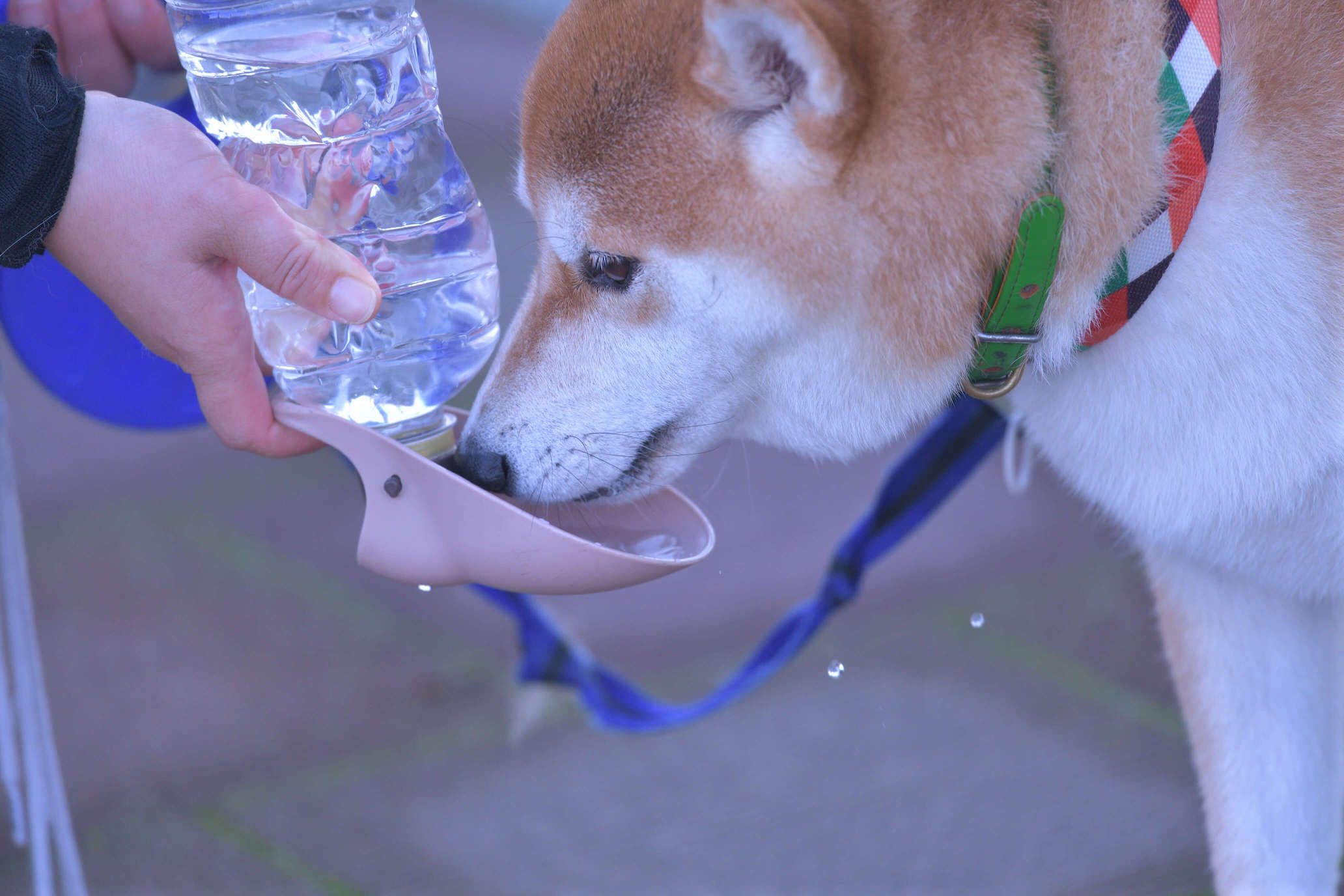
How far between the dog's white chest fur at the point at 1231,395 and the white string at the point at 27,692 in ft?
5.59

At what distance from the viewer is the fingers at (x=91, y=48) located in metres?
2.17

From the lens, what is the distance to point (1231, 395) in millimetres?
1680

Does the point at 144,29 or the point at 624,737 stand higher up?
the point at 144,29

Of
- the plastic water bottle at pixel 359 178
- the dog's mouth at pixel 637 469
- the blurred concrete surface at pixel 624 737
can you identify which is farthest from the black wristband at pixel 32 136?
the blurred concrete surface at pixel 624 737

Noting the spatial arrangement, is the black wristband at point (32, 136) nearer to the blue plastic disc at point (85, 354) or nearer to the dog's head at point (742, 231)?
the blue plastic disc at point (85, 354)

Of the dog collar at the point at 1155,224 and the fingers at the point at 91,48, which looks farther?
the fingers at the point at 91,48

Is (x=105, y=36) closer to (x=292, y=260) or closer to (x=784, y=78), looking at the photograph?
(x=292, y=260)

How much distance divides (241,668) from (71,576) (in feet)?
2.81

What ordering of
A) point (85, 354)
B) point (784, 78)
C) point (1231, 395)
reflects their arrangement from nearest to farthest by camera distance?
1. point (784, 78)
2. point (1231, 395)
3. point (85, 354)

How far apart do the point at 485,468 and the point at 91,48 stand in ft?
4.00

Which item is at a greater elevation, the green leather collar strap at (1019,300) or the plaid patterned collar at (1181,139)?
the plaid patterned collar at (1181,139)

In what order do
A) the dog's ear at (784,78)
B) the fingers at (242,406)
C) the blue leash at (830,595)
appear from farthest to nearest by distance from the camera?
the blue leash at (830,595) < the fingers at (242,406) < the dog's ear at (784,78)

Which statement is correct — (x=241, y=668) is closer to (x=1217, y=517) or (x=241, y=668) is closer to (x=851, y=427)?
(x=851, y=427)

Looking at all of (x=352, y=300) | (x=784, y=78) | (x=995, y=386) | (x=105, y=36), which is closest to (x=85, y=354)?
(x=105, y=36)
